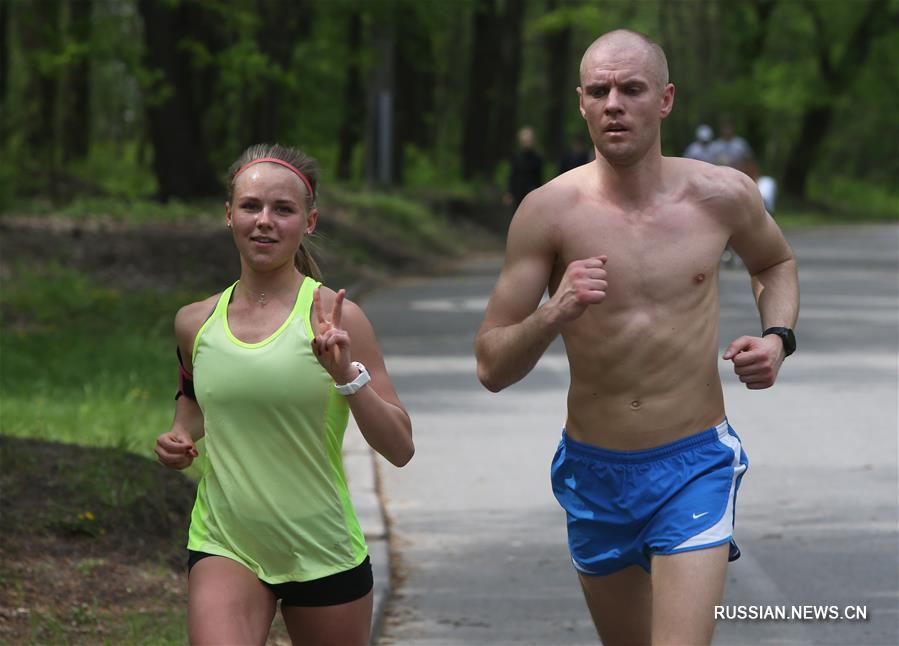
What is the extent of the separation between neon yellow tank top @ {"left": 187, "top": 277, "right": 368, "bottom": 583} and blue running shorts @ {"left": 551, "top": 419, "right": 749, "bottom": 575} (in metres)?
0.70

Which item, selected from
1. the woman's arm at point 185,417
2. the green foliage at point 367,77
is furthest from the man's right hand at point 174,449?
the green foliage at point 367,77

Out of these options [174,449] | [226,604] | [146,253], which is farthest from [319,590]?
[146,253]

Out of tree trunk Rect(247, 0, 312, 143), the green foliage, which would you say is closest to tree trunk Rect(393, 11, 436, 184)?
the green foliage

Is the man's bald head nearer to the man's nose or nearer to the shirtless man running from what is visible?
the shirtless man running

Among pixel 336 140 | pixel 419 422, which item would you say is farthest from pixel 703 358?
pixel 336 140

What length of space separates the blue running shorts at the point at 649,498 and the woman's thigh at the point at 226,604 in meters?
0.90

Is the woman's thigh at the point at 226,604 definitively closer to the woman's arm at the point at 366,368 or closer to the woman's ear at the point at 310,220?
the woman's arm at the point at 366,368

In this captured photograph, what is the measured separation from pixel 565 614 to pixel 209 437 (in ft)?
10.6

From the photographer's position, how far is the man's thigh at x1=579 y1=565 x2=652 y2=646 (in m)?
5.09

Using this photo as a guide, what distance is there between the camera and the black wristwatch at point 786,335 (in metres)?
4.99

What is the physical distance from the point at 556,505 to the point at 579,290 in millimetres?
5669

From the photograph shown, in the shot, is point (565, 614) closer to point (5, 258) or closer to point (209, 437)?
point (209, 437)

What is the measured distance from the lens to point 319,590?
4.63 meters

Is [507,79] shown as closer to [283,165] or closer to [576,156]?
[576,156]
